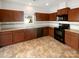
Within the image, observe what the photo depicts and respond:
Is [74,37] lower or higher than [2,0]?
lower

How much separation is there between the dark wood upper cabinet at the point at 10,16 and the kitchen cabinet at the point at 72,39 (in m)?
3.25

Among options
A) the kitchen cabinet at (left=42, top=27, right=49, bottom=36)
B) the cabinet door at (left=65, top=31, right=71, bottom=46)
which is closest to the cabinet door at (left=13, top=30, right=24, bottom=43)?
the kitchen cabinet at (left=42, top=27, right=49, bottom=36)

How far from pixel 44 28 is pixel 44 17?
40.2 inches

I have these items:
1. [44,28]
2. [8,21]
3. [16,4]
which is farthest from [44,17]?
[8,21]

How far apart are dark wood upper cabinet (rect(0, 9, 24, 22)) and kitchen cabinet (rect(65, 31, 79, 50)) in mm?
3249

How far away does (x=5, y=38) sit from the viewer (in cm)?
447

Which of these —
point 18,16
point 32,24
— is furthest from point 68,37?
point 18,16

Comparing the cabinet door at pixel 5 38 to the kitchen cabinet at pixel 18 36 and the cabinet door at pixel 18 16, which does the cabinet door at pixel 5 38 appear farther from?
the cabinet door at pixel 18 16

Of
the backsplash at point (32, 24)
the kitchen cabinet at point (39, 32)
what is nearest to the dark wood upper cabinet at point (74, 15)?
the backsplash at point (32, 24)

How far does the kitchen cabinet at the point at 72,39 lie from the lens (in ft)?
12.5

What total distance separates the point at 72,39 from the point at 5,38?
3.67m

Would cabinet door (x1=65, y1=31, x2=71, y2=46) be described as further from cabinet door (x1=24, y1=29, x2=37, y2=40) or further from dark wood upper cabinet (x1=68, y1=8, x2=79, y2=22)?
cabinet door (x1=24, y1=29, x2=37, y2=40)

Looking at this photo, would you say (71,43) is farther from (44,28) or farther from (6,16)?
(6,16)

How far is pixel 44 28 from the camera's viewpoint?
7156 millimetres
